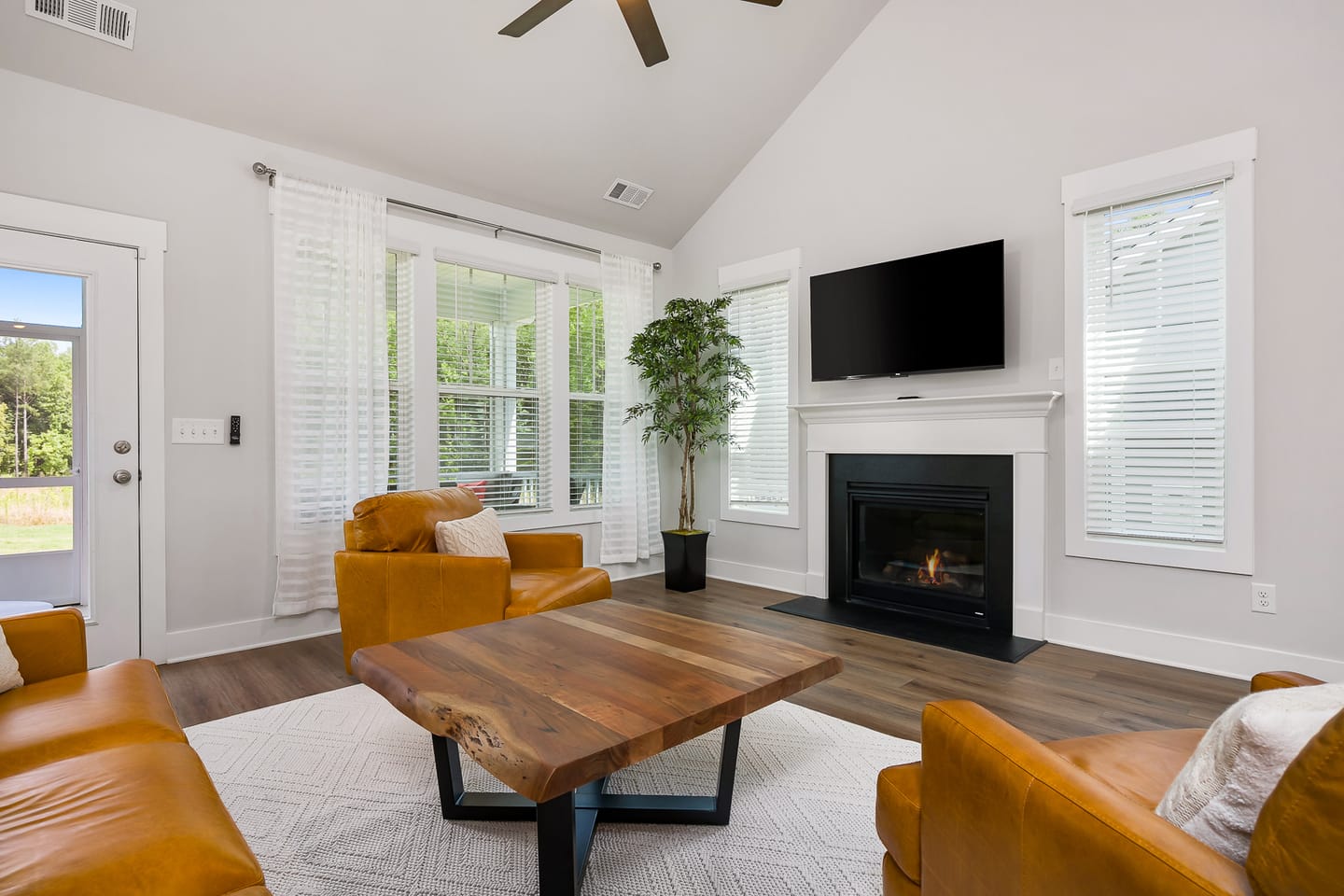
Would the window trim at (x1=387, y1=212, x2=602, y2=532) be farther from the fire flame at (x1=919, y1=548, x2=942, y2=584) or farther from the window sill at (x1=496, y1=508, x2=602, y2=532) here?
the fire flame at (x1=919, y1=548, x2=942, y2=584)

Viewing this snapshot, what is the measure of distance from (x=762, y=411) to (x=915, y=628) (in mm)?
1897

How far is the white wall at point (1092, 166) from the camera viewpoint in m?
2.82

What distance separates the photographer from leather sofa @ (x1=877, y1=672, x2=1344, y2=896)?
66 cm

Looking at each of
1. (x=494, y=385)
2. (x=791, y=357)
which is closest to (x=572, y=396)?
(x=494, y=385)

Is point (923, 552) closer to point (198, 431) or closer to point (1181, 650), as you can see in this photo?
point (1181, 650)

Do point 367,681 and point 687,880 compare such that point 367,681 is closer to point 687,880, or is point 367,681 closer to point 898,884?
point 687,880

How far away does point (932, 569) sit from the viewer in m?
4.07

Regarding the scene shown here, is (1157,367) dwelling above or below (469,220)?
below

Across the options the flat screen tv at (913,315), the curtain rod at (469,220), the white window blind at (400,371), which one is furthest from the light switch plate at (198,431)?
the flat screen tv at (913,315)

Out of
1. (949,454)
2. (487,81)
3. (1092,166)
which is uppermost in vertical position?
(487,81)

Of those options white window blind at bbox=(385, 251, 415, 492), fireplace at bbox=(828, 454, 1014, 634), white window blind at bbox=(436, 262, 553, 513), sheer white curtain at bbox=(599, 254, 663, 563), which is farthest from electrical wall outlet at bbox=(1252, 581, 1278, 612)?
white window blind at bbox=(385, 251, 415, 492)

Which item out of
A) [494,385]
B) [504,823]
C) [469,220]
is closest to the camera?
[504,823]

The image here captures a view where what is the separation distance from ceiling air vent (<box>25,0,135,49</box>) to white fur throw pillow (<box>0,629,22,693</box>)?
102 inches

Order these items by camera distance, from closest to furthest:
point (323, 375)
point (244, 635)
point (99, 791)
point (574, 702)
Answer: point (99, 791), point (574, 702), point (244, 635), point (323, 375)
